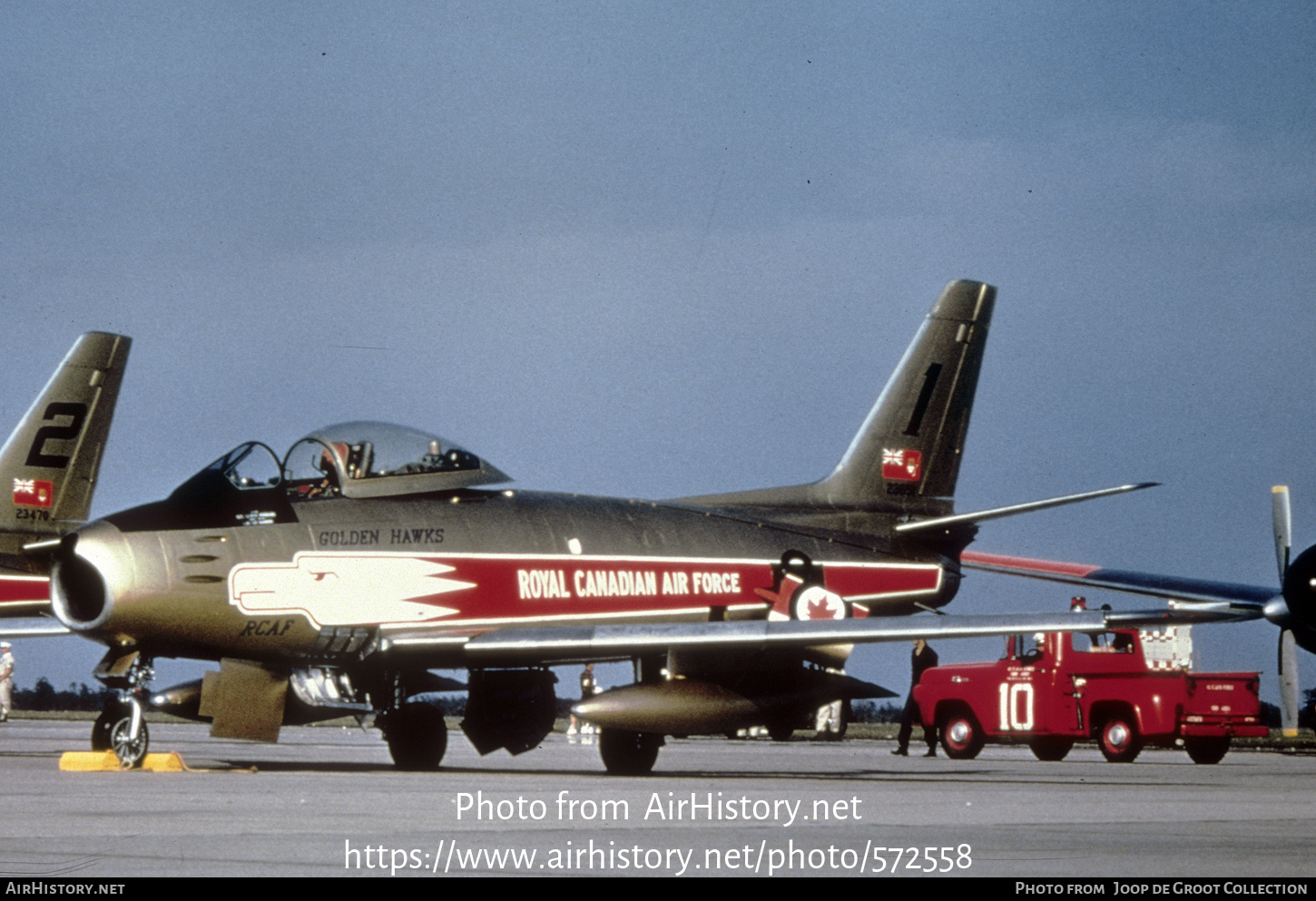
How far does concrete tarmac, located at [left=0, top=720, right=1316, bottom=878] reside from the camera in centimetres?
732

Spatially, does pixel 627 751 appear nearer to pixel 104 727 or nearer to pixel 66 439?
pixel 104 727

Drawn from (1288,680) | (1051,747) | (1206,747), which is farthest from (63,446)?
(1288,680)

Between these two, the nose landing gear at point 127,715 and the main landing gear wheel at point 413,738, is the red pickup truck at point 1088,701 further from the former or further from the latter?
the nose landing gear at point 127,715

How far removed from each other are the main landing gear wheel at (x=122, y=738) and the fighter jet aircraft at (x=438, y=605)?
0.11 ft

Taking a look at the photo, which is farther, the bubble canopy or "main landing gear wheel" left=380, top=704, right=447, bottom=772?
"main landing gear wheel" left=380, top=704, right=447, bottom=772

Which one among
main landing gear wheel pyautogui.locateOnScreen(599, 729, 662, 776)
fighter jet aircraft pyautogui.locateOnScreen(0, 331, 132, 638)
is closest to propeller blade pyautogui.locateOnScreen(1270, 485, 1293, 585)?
main landing gear wheel pyautogui.locateOnScreen(599, 729, 662, 776)

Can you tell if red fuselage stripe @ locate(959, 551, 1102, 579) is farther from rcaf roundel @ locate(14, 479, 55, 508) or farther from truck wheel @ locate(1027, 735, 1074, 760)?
rcaf roundel @ locate(14, 479, 55, 508)

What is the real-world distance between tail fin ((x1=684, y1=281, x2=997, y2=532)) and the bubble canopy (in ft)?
16.7

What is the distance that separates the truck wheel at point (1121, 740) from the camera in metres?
23.5

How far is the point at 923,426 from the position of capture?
71.6 ft

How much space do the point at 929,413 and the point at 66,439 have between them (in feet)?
48.1

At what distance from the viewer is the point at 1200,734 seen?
23219mm

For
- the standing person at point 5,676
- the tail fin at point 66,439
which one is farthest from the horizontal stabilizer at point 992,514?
the standing person at point 5,676

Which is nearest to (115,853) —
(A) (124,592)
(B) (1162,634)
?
(A) (124,592)
